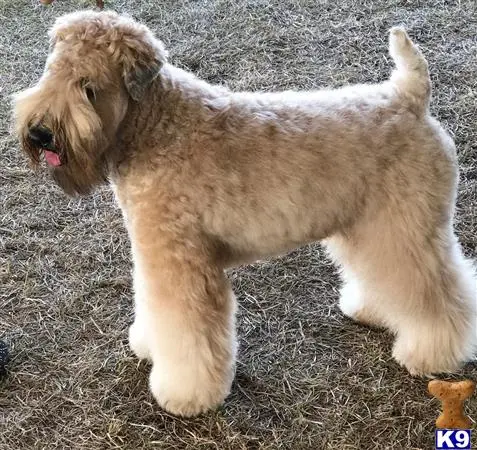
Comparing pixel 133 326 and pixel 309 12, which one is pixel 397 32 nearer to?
pixel 133 326

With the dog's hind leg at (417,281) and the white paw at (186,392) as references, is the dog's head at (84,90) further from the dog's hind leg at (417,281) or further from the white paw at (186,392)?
the dog's hind leg at (417,281)

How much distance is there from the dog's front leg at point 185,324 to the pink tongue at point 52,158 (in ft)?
1.39

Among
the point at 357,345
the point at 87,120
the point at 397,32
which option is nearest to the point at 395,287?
the point at 357,345

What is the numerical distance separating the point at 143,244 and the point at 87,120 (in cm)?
52

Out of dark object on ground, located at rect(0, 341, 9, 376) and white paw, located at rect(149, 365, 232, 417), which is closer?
white paw, located at rect(149, 365, 232, 417)

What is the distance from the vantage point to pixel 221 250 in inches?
107

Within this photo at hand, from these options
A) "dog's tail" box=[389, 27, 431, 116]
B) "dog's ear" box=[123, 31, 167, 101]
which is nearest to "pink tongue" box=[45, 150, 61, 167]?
"dog's ear" box=[123, 31, 167, 101]

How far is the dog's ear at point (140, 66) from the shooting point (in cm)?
241

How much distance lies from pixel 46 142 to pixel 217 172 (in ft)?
1.98

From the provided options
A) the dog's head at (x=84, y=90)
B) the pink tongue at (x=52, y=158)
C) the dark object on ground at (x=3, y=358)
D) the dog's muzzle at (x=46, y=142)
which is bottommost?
the dark object on ground at (x=3, y=358)

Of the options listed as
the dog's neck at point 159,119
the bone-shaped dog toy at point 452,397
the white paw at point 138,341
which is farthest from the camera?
the white paw at point 138,341

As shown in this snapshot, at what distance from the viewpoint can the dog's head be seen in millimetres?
2361

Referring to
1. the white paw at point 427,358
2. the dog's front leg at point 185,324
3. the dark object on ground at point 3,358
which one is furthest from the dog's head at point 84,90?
the white paw at point 427,358

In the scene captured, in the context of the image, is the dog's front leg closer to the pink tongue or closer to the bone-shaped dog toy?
the pink tongue
